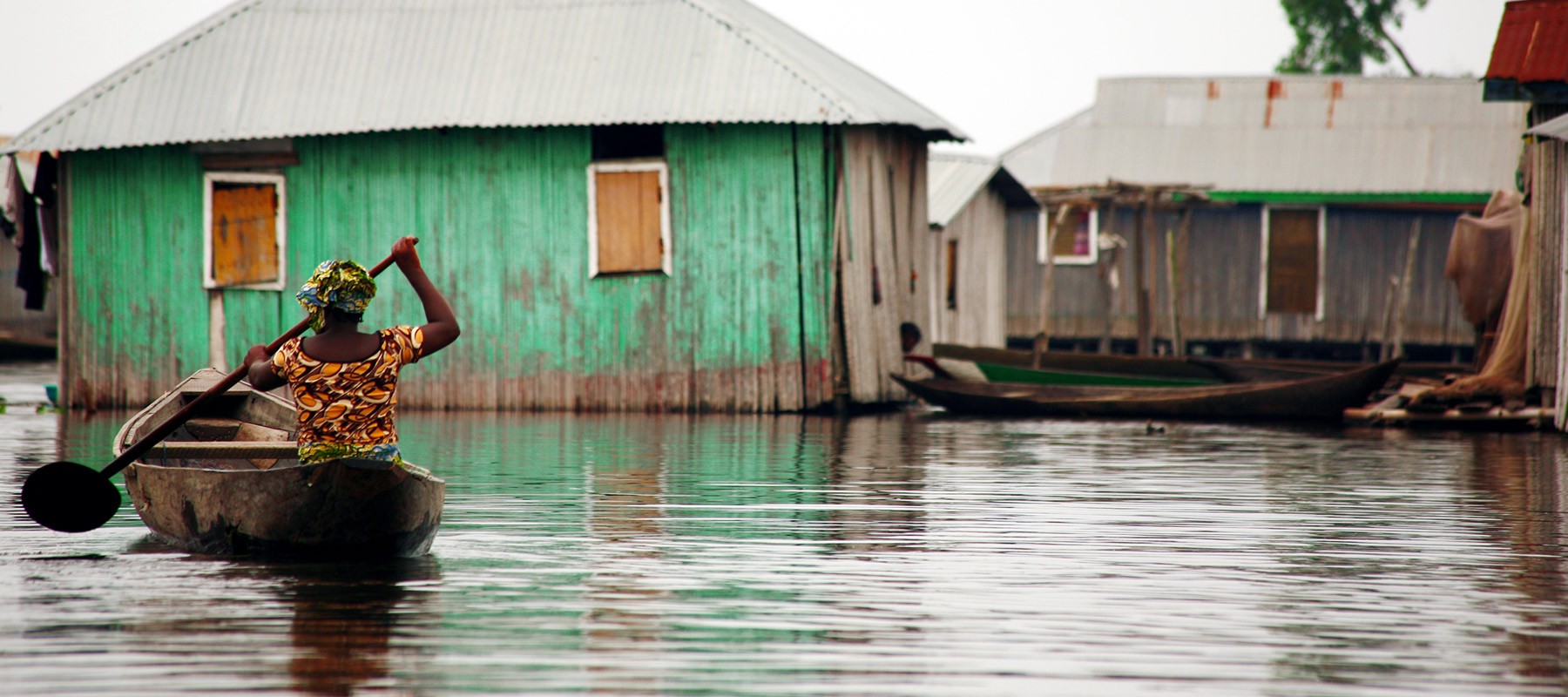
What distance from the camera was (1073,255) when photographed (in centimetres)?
3192

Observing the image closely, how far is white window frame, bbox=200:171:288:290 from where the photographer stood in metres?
19.8

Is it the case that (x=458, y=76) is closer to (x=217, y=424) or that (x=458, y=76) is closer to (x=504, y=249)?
(x=504, y=249)

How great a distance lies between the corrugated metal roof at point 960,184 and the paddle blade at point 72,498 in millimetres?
17748

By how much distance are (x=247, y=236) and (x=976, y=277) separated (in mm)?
12682

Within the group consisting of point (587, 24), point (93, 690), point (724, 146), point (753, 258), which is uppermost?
point (587, 24)

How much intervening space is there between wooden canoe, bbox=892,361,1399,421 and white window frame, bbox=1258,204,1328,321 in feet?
39.0

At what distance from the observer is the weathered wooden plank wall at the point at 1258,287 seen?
3056 centimetres

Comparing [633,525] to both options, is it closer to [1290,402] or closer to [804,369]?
[804,369]

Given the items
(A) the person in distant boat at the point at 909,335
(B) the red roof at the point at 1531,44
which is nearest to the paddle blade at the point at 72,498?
(A) the person in distant boat at the point at 909,335

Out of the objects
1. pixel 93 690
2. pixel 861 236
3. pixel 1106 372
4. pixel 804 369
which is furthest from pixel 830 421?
pixel 93 690

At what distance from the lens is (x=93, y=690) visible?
526 centimetres

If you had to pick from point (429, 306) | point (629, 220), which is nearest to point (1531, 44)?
point (629, 220)

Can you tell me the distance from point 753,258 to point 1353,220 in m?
16.1

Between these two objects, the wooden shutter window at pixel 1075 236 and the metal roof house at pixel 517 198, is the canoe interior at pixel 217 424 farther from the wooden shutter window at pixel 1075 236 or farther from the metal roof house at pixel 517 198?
the wooden shutter window at pixel 1075 236
